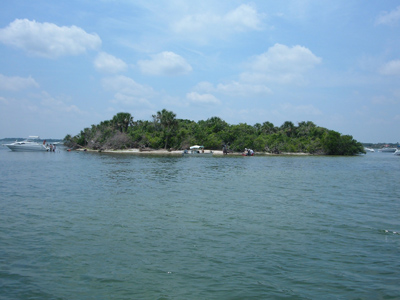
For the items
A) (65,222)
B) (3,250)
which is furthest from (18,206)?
(3,250)

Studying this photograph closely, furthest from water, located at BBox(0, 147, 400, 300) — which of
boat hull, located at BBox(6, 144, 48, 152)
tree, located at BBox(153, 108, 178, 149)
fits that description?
boat hull, located at BBox(6, 144, 48, 152)

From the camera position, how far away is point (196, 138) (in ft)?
345

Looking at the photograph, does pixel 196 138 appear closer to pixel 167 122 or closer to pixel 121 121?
pixel 167 122

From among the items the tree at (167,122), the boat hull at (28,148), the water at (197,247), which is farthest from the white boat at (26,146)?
the water at (197,247)

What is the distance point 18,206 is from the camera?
17.9 metres

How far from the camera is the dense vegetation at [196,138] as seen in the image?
96.5m

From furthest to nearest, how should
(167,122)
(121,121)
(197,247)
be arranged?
(121,121) → (167,122) → (197,247)

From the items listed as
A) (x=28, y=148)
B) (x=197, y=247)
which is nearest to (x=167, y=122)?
(x=28, y=148)

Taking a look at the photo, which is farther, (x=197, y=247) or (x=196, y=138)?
(x=196, y=138)

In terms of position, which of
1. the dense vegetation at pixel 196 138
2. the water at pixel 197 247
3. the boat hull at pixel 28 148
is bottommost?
the water at pixel 197 247

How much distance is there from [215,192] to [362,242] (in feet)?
42.7

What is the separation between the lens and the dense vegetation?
96500 mm

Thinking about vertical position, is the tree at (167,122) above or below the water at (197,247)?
above

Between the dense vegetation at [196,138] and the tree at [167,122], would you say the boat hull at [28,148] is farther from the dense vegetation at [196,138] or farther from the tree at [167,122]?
the tree at [167,122]
